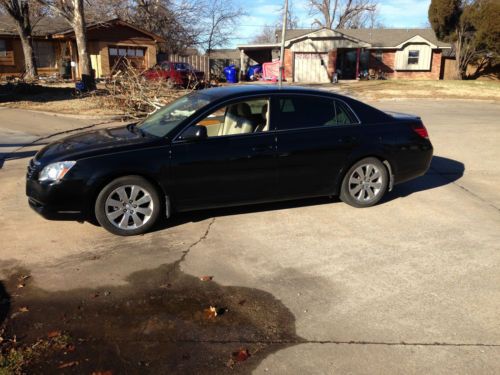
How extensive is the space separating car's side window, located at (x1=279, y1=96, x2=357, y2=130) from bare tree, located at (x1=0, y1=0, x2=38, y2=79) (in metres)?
24.5

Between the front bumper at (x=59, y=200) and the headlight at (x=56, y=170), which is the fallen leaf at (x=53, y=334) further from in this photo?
the headlight at (x=56, y=170)

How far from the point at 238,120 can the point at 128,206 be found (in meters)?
1.67

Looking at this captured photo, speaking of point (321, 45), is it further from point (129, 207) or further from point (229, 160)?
point (129, 207)

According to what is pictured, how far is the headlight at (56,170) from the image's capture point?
494cm

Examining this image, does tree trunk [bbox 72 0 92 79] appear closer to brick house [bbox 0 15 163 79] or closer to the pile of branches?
the pile of branches

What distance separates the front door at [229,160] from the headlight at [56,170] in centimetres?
108

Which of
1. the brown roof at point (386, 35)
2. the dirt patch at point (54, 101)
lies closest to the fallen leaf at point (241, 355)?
the dirt patch at point (54, 101)

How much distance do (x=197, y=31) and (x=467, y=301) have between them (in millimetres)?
44292

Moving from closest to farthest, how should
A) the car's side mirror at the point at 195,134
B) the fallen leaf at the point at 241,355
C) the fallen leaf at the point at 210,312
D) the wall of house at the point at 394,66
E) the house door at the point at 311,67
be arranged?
the fallen leaf at the point at 241,355 < the fallen leaf at the point at 210,312 < the car's side mirror at the point at 195,134 < the house door at the point at 311,67 < the wall of house at the point at 394,66

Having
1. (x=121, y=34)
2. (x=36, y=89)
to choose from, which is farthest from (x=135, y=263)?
(x=121, y=34)

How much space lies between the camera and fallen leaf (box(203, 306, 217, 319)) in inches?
145

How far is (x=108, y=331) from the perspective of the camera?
11.3ft

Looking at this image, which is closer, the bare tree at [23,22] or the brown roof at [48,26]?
the bare tree at [23,22]

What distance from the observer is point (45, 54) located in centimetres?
3434
